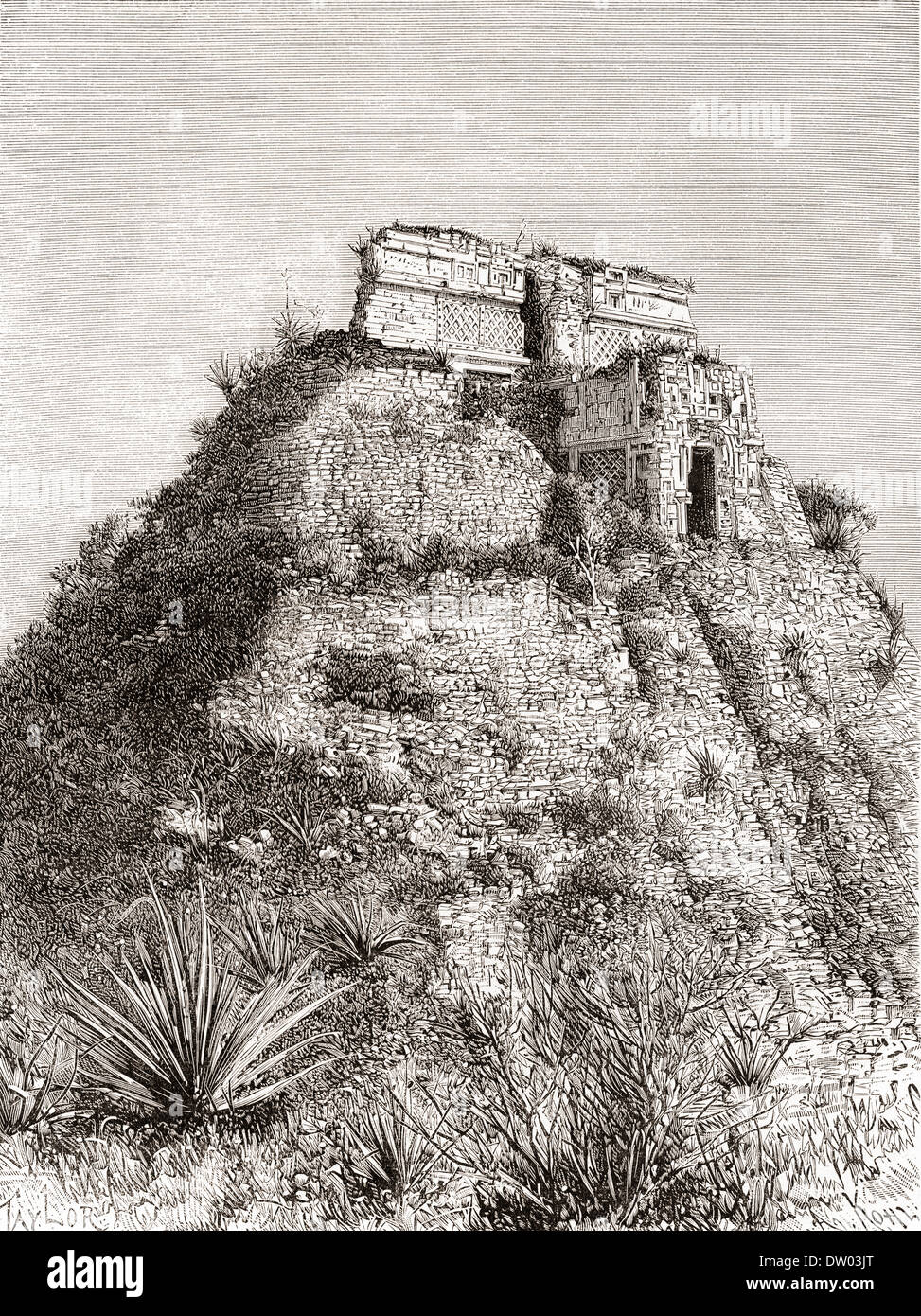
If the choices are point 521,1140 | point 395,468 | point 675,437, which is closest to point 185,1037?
point 521,1140

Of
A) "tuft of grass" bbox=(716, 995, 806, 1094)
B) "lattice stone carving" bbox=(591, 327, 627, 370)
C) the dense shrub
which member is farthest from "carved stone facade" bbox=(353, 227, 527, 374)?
"tuft of grass" bbox=(716, 995, 806, 1094)

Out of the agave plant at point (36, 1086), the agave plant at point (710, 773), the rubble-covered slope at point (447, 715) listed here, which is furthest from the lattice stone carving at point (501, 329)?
the agave plant at point (36, 1086)

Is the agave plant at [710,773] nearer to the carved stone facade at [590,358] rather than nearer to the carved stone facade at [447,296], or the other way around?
the carved stone facade at [590,358]

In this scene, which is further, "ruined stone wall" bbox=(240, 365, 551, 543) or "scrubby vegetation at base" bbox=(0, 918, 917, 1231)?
"ruined stone wall" bbox=(240, 365, 551, 543)

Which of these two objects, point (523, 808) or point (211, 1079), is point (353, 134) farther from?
point (211, 1079)

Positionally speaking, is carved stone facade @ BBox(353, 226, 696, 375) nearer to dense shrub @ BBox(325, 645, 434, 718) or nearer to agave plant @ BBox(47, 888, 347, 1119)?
dense shrub @ BBox(325, 645, 434, 718)

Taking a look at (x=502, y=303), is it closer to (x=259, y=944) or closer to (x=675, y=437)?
(x=675, y=437)

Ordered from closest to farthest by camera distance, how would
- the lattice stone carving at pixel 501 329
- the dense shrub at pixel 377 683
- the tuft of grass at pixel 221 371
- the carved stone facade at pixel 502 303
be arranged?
1. the tuft of grass at pixel 221 371
2. the dense shrub at pixel 377 683
3. the carved stone facade at pixel 502 303
4. the lattice stone carving at pixel 501 329
